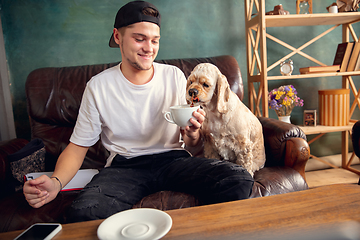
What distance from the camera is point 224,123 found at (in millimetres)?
1579

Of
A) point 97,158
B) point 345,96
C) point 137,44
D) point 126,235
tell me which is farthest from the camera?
point 345,96

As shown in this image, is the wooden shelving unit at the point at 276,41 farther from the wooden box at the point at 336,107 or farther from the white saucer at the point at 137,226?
the white saucer at the point at 137,226

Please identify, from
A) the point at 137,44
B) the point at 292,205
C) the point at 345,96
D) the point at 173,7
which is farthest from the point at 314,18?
the point at 292,205

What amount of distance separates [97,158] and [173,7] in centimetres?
181

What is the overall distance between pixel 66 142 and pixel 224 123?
1317mm

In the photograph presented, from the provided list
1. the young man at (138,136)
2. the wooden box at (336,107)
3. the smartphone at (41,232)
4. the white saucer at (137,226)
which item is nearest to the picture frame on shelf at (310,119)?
the wooden box at (336,107)

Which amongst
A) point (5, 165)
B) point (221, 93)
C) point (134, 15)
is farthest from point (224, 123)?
point (5, 165)

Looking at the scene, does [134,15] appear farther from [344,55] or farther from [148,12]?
[344,55]

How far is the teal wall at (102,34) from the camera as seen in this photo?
7.91 feet

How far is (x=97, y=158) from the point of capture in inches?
78.6

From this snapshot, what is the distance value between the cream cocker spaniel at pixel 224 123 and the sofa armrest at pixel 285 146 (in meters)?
0.08

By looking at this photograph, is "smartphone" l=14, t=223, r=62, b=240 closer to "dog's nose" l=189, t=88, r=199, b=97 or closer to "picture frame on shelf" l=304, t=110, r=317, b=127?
"dog's nose" l=189, t=88, r=199, b=97

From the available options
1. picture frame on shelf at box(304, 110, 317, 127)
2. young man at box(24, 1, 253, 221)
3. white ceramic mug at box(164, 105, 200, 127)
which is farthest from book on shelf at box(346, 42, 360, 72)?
white ceramic mug at box(164, 105, 200, 127)

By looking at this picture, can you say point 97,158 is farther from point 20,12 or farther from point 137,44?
point 20,12
